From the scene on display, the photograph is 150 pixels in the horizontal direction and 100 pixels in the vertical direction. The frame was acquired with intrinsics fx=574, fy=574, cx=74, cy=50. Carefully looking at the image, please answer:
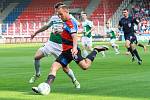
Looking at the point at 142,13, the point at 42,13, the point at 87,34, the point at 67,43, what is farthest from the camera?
Result: the point at 42,13

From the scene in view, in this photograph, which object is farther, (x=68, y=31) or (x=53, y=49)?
(x=53, y=49)

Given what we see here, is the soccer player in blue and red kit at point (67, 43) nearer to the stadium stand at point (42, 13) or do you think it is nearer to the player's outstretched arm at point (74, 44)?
the player's outstretched arm at point (74, 44)

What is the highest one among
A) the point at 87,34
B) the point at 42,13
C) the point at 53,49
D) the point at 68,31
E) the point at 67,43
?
the point at 42,13

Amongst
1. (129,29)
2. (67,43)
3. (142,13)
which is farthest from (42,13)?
(67,43)

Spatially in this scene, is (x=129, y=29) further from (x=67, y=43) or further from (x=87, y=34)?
(x=67, y=43)

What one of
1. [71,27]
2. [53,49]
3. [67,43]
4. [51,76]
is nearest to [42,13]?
[53,49]

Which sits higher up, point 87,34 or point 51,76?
point 87,34

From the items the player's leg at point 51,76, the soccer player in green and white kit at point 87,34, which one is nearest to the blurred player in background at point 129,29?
the soccer player in green and white kit at point 87,34

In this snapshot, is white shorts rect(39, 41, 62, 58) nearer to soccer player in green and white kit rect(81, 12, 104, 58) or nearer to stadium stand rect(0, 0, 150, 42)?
soccer player in green and white kit rect(81, 12, 104, 58)

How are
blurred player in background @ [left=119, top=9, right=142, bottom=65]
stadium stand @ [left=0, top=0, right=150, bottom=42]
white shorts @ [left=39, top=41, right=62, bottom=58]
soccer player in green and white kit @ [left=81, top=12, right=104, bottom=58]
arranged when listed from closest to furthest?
white shorts @ [left=39, top=41, right=62, bottom=58] < blurred player in background @ [left=119, top=9, right=142, bottom=65] < soccer player in green and white kit @ [left=81, top=12, right=104, bottom=58] < stadium stand @ [left=0, top=0, right=150, bottom=42]

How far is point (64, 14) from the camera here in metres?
12.4

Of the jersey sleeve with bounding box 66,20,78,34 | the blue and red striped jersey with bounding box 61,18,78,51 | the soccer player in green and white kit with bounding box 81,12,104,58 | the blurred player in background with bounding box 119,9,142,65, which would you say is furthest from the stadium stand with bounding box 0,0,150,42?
the jersey sleeve with bounding box 66,20,78,34

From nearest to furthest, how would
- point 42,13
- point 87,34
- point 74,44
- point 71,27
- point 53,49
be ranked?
point 74,44
point 71,27
point 53,49
point 87,34
point 42,13

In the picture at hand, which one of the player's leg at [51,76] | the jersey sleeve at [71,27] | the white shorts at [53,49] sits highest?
the jersey sleeve at [71,27]
